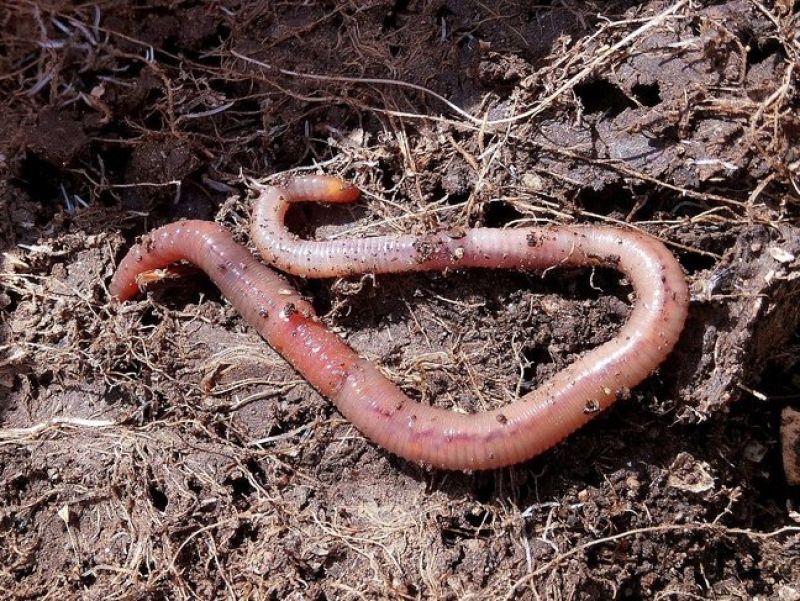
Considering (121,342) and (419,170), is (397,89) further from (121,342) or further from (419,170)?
(121,342)

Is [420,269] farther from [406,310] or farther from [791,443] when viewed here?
[791,443]

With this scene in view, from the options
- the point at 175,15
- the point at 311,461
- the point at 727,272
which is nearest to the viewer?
the point at 727,272

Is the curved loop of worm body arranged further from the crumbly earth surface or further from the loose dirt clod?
the loose dirt clod

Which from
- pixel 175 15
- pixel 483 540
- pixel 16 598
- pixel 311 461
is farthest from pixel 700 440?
pixel 175 15

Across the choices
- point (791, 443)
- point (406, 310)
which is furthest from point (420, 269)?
point (791, 443)

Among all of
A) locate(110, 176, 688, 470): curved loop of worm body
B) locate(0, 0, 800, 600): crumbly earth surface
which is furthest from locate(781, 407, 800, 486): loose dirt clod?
locate(110, 176, 688, 470): curved loop of worm body

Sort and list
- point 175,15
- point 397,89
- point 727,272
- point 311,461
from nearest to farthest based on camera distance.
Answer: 1. point 727,272
2. point 311,461
3. point 397,89
4. point 175,15
